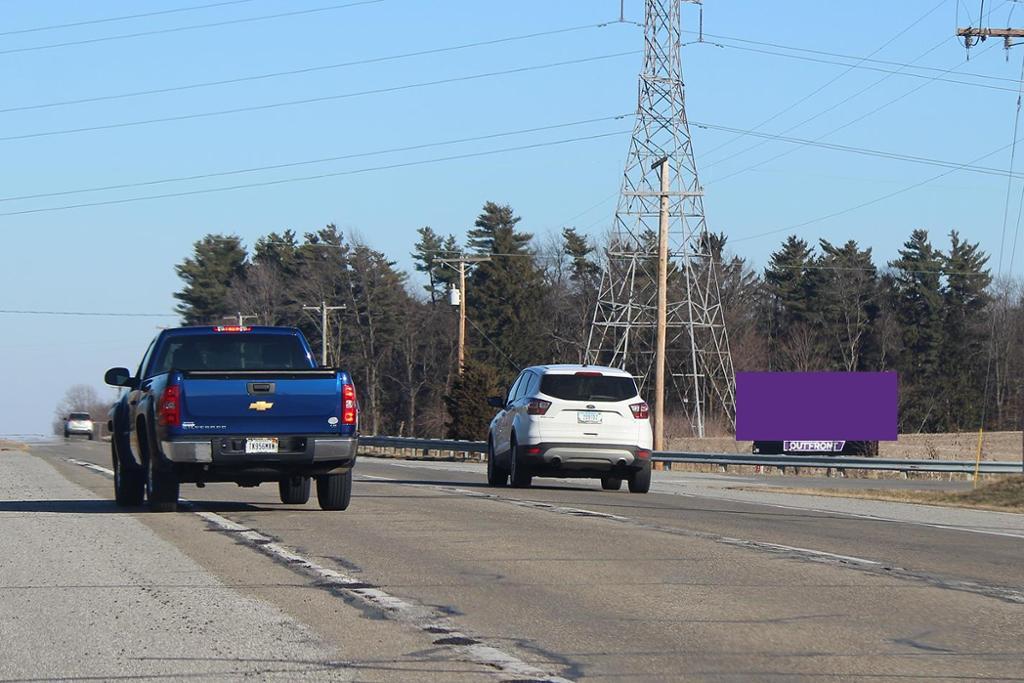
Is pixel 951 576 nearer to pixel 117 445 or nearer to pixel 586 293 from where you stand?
pixel 117 445

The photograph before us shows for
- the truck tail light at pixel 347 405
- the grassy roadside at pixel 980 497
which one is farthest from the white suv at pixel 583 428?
the truck tail light at pixel 347 405

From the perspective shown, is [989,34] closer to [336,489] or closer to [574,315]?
[336,489]

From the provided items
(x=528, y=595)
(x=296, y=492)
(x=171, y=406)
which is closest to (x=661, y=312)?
(x=296, y=492)

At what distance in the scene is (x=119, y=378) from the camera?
1808cm

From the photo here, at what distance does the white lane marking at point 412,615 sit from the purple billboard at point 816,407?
40.6 metres

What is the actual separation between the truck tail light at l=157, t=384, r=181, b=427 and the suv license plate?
74 cm

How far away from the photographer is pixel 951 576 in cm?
1151

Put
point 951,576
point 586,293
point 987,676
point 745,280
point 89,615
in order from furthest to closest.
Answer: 1. point 745,280
2. point 586,293
3. point 951,576
4. point 89,615
5. point 987,676

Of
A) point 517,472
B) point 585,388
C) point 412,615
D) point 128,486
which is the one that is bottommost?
Result: point 412,615

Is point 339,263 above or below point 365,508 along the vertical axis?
above

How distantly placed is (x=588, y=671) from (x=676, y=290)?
304ft

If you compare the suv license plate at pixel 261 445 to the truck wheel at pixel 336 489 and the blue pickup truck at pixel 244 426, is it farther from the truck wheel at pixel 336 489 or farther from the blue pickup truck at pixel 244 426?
the truck wheel at pixel 336 489

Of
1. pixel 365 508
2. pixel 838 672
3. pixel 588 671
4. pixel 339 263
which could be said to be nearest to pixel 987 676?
pixel 838 672

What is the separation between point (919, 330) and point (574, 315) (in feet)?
78.3
